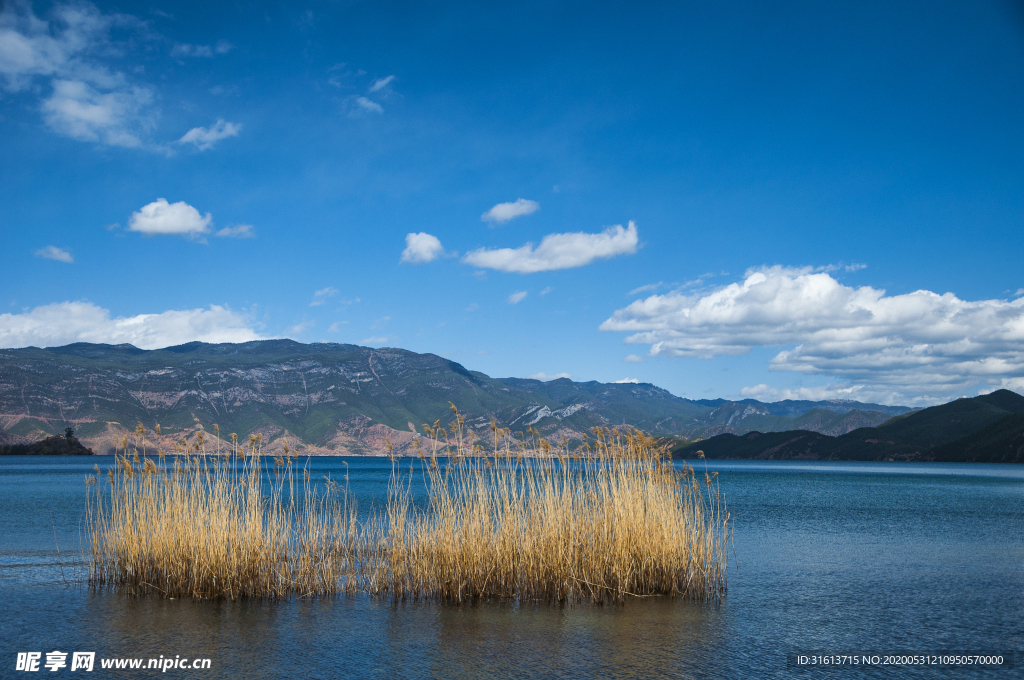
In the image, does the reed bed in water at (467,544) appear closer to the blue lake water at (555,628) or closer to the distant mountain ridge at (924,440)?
the blue lake water at (555,628)

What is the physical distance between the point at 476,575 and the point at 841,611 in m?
5.50

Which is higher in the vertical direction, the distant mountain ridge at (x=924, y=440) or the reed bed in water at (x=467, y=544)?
the reed bed in water at (x=467, y=544)

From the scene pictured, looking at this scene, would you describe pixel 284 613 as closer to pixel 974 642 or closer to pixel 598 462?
pixel 598 462

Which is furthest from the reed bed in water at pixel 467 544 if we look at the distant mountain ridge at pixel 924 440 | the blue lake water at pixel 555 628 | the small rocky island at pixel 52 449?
the small rocky island at pixel 52 449

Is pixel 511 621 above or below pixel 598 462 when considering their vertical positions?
below

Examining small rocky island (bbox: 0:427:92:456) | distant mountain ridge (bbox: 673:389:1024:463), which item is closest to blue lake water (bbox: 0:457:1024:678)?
distant mountain ridge (bbox: 673:389:1024:463)

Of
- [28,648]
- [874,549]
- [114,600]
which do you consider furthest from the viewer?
[874,549]

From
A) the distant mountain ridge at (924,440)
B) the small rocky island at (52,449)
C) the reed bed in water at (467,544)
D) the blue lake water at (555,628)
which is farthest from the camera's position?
the small rocky island at (52,449)

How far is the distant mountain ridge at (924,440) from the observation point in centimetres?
12675

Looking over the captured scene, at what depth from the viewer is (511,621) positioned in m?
9.32

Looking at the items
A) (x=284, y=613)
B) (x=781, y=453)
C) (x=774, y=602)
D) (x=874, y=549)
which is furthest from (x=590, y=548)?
(x=781, y=453)

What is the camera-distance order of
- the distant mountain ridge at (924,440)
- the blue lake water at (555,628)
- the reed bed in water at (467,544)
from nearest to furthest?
the blue lake water at (555,628) → the reed bed in water at (467,544) → the distant mountain ridge at (924,440)

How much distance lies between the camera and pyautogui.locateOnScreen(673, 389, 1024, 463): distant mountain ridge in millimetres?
126750

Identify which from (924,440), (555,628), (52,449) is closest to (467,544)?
(555,628)
